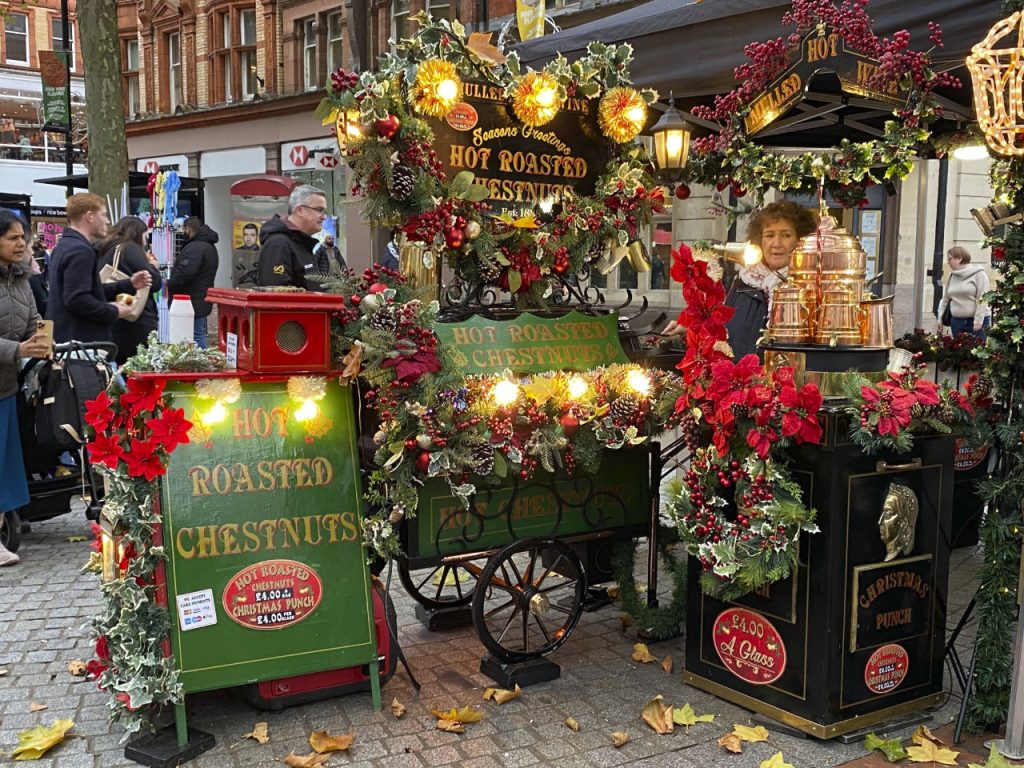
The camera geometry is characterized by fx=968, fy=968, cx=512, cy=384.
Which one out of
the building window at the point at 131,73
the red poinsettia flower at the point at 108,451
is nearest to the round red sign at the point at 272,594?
the red poinsettia flower at the point at 108,451

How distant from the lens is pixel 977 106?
3.24m

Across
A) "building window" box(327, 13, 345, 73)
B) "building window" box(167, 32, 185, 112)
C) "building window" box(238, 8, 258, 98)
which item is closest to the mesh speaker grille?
"building window" box(327, 13, 345, 73)

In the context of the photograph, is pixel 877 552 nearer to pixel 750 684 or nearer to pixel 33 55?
pixel 750 684

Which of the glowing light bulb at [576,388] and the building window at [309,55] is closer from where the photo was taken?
the glowing light bulb at [576,388]

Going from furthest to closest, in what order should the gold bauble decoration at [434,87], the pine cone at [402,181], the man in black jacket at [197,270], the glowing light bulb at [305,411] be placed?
the man in black jacket at [197,270] → the gold bauble decoration at [434,87] → the pine cone at [402,181] → the glowing light bulb at [305,411]

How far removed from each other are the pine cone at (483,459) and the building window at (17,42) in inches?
1627

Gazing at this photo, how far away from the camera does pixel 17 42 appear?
38375mm

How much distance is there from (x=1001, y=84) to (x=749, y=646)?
87.4 inches

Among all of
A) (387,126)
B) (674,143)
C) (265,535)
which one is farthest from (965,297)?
(265,535)

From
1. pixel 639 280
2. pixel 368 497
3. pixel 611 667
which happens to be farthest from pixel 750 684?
pixel 639 280

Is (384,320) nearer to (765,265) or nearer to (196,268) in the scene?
(765,265)

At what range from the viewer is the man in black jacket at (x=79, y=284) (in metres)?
6.55

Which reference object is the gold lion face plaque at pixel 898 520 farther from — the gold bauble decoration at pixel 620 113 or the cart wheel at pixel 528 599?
the gold bauble decoration at pixel 620 113

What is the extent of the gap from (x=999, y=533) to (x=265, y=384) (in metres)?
2.83
